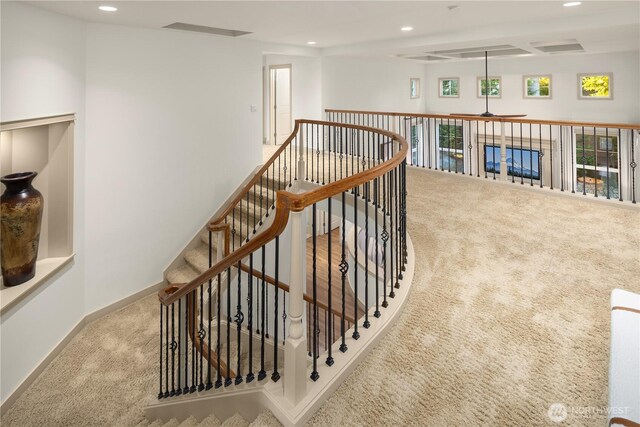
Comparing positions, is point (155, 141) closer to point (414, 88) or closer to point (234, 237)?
point (234, 237)

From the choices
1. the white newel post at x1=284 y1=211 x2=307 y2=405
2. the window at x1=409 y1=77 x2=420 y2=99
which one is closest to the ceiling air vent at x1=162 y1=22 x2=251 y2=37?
the white newel post at x1=284 y1=211 x2=307 y2=405

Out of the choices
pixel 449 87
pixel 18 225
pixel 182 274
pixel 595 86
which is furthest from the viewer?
pixel 449 87

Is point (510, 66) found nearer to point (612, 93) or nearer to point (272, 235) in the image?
point (612, 93)

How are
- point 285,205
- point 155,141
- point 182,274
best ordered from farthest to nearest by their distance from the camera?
point 182,274 → point 155,141 → point 285,205

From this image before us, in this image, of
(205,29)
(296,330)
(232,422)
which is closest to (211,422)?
(232,422)

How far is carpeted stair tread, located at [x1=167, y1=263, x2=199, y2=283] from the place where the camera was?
16.9ft

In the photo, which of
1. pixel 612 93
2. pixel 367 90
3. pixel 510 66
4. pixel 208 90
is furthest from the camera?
pixel 510 66

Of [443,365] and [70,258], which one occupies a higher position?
[70,258]

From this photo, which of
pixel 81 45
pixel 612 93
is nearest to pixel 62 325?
pixel 81 45

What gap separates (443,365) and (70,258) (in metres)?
3.84

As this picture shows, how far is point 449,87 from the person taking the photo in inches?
484

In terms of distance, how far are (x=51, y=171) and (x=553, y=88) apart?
11266mm

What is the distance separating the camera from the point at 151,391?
3391 millimetres

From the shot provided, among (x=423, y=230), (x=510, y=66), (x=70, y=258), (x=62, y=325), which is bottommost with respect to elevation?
(x=62, y=325)
